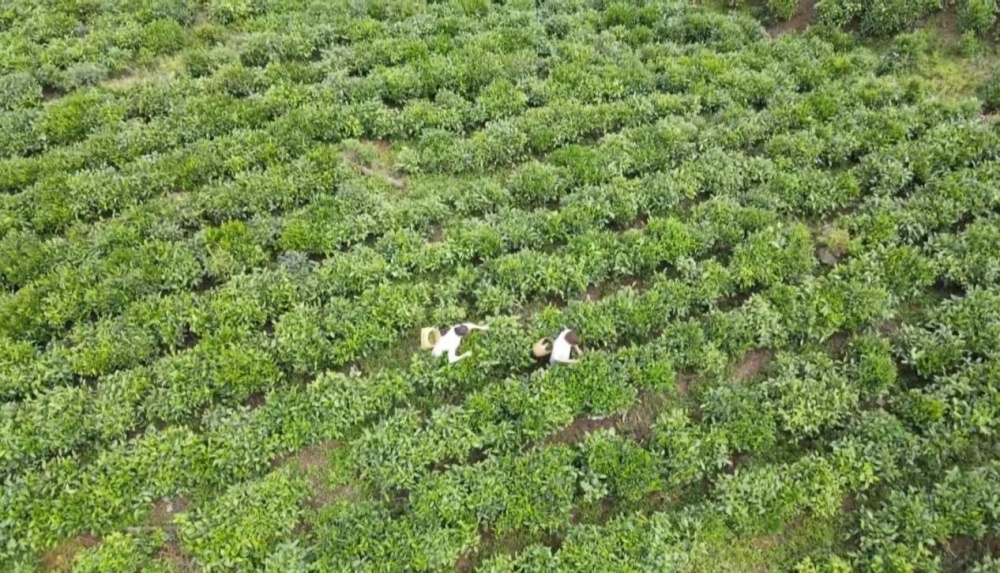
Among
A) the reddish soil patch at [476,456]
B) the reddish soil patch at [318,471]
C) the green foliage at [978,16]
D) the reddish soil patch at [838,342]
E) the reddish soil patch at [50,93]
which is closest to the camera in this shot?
the reddish soil patch at [318,471]

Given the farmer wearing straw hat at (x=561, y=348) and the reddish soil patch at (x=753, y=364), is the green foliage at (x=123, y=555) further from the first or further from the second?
the reddish soil patch at (x=753, y=364)

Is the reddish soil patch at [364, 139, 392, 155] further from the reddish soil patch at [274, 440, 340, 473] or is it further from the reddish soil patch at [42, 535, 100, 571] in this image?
the reddish soil patch at [42, 535, 100, 571]

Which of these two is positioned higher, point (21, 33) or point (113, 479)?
point (21, 33)

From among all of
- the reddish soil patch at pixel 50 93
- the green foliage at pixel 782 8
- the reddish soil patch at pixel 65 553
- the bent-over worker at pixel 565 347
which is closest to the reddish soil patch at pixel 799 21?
the green foliage at pixel 782 8

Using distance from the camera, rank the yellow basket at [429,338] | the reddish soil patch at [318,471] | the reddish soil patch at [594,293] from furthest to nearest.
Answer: the reddish soil patch at [594,293] < the yellow basket at [429,338] < the reddish soil patch at [318,471]

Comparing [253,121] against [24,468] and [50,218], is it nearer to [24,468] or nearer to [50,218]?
[50,218]

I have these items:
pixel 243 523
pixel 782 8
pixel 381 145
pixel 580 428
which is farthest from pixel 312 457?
pixel 782 8

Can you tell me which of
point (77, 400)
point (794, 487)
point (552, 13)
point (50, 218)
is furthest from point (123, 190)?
point (794, 487)

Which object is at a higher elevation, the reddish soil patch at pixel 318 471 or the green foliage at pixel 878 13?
the green foliage at pixel 878 13
